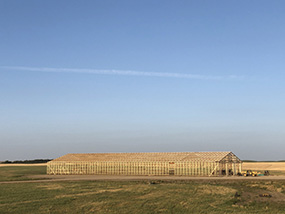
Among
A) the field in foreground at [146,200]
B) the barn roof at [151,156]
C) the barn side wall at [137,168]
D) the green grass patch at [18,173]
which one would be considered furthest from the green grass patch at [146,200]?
the green grass patch at [18,173]

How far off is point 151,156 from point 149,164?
13.8ft

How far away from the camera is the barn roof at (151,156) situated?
84812 millimetres

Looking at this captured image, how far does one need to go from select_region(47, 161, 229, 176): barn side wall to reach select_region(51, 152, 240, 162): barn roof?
4.09 feet

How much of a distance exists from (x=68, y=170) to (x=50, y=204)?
60.7 m

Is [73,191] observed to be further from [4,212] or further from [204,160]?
[204,160]

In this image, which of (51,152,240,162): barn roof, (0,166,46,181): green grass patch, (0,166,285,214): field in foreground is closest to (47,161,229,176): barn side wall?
(51,152,240,162): barn roof

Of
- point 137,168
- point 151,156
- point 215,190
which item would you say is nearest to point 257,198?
point 215,190

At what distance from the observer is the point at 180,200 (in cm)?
4269

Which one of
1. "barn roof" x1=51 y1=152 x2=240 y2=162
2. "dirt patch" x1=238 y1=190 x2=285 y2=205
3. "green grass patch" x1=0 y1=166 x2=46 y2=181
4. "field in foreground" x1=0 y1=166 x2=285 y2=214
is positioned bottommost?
"green grass patch" x1=0 y1=166 x2=46 y2=181

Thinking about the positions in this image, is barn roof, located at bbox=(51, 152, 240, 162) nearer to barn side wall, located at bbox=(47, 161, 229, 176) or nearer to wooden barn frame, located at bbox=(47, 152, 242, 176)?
wooden barn frame, located at bbox=(47, 152, 242, 176)

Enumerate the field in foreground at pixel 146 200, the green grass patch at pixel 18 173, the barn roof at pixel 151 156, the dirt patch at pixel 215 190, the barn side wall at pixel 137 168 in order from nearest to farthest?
the field in foreground at pixel 146 200 → the dirt patch at pixel 215 190 → the barn side wall at pixel 137 168 → the green grass patch at pixel 18 173 → the barn roof at pixel 151 156

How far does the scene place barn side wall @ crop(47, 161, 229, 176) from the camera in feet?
270

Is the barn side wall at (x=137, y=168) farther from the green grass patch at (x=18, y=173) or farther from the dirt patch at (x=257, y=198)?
the dirt patch at (x=257, y=198)

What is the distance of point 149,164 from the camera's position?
89875mm
